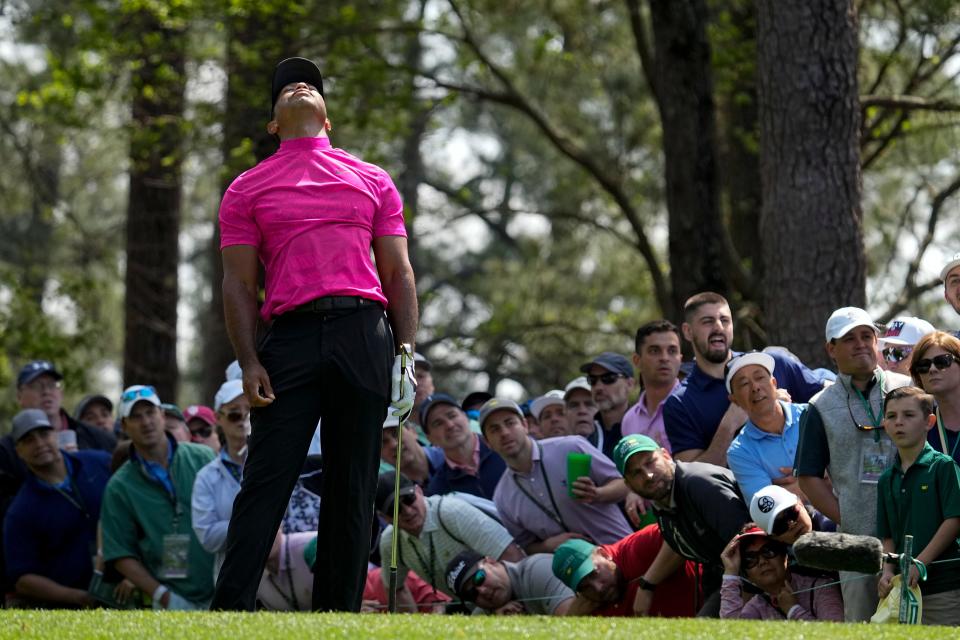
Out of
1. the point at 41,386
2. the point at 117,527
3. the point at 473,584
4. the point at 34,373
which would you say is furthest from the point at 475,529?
the point at 34,373

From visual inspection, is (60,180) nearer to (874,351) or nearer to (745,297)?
(745,297)

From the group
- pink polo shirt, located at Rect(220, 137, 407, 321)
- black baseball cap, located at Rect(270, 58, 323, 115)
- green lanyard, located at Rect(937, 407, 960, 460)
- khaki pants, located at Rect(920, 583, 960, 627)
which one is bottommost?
khaki pants, located at Rect(920, 583, 960, 627)

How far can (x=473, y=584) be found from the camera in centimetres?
896

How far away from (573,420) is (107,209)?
26.6 metres

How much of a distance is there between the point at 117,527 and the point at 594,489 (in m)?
3.59

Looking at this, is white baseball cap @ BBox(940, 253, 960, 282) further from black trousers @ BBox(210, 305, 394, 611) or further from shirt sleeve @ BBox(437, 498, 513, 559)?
black trousers @ BBox(210, 305, 394, 611)

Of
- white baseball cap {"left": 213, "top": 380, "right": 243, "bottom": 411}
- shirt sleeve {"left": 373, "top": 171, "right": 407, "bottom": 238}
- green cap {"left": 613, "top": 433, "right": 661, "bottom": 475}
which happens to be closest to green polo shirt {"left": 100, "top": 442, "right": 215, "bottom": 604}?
white baseball cap {"left": 213, "top": 380, "right": 243, "bottom": 411}

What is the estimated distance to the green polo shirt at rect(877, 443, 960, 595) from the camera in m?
7.08

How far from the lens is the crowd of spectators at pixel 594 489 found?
757cm

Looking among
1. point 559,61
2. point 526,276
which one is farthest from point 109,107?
point 526,276

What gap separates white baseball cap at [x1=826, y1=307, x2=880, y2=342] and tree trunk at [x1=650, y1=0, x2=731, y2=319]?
6658 mm

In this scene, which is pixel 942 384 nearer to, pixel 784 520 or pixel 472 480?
pixel 784 520

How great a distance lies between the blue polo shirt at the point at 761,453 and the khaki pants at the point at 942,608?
3.89 feet

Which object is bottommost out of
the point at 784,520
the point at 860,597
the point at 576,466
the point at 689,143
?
the point at 860,597
